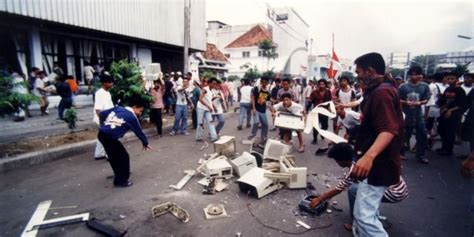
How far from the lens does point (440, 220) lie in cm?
359

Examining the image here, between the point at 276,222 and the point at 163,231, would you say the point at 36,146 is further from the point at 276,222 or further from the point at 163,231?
the point at 276,222

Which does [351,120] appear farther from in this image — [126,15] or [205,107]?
[126,15]

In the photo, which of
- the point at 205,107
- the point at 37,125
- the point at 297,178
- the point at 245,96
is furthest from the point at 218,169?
the point at 37,125

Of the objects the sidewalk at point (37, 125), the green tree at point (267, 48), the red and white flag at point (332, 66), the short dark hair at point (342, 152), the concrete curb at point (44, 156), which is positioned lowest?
the concrete curb at point (44, 156)

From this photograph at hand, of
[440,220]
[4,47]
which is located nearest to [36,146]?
[4,47]

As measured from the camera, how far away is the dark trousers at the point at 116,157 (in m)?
4.54

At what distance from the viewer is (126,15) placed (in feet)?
44.4

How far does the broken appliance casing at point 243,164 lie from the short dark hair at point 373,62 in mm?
2885

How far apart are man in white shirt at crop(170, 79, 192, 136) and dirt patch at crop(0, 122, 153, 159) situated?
2.48 meters

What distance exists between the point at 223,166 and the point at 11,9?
9.89m

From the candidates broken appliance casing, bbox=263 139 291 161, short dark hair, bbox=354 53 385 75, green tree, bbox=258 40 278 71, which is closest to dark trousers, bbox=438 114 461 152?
broken appliance casing, bbox=263 139 291 161

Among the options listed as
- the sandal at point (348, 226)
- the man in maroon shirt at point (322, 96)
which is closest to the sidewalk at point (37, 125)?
the man in maroon shirt at point (322, 96)

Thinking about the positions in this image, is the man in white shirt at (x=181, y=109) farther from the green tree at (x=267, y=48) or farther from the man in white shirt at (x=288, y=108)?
the green tree at (x=267, y=48)

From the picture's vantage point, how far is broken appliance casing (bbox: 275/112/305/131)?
650cm
